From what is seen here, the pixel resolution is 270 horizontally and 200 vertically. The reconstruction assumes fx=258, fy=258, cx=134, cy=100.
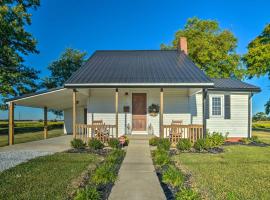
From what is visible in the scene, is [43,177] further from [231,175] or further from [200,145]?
[200,145]

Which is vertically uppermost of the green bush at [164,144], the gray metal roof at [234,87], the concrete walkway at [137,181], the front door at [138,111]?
the gray metal roof at [234,87]

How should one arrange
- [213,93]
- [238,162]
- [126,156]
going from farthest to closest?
[213,93] → [126,156] → [238,162]

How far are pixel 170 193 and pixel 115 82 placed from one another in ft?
22.7

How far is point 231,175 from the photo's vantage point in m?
6.32

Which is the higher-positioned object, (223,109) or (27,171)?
(223,109)

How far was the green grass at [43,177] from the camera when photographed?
4.80 meters

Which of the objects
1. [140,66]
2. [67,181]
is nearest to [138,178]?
[67,181]

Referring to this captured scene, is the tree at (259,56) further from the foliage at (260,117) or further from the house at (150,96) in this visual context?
the foliage at (260,117)

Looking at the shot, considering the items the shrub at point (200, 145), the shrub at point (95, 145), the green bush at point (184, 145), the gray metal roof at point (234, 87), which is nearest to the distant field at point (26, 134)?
the shrub at point (95, 145)

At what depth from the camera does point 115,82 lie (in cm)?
1119

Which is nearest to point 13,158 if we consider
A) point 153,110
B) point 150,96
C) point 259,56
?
point 153,110

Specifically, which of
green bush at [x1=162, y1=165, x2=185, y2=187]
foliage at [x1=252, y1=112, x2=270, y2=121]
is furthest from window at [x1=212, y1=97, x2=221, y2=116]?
foliage at [x1=252, y1=112, x2=270, y2=121]

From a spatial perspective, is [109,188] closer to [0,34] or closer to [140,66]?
[140,66]

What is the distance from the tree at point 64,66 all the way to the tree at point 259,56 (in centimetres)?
1944
